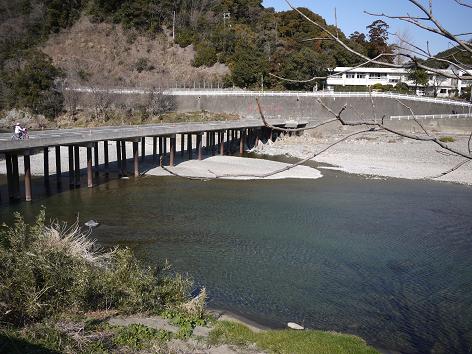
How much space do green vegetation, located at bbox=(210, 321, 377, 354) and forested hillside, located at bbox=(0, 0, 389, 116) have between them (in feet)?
147

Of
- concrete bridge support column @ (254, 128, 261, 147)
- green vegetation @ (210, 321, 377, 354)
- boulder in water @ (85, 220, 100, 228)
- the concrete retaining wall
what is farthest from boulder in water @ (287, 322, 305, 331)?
the concrete retaining wall

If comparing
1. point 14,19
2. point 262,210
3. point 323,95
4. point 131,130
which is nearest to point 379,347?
point 262,210

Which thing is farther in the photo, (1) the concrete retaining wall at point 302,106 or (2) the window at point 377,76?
(2) the window at point 377,76

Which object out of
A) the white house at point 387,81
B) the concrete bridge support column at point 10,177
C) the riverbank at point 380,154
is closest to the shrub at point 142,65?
the white house at point 387,81

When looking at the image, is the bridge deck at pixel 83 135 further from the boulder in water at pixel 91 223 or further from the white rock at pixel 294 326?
the white rock at pixel 294 326

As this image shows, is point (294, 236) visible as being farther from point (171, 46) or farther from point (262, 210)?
point (171, 46)

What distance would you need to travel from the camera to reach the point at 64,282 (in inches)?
317

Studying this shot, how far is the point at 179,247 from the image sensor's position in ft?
47.5

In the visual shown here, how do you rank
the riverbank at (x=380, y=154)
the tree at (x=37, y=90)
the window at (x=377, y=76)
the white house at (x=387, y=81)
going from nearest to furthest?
the riverbank at (x=380, y=154) → the tree at (x=37, y=90) → the white house at (x=387, y=81) → the window at (x=377, y=76)

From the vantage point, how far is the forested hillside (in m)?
56.9

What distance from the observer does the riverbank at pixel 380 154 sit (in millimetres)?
28891

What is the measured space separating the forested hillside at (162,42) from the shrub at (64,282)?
44294mm

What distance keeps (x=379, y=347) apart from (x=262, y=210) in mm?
10771

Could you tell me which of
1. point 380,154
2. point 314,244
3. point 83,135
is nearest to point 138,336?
point 314,244
